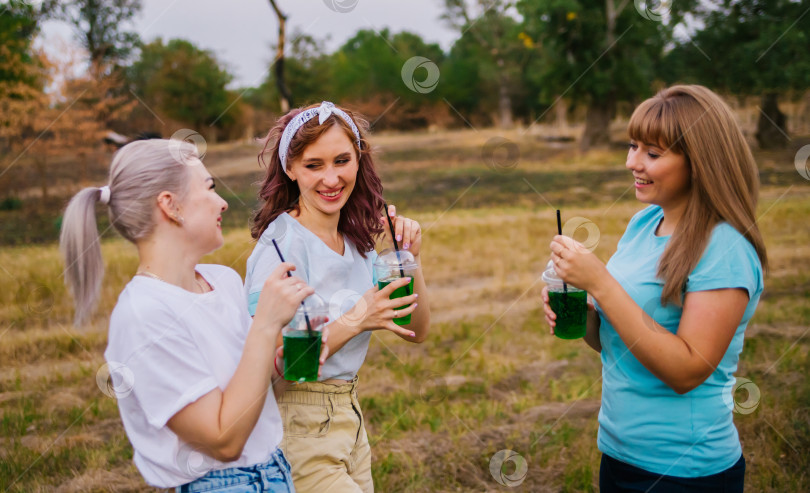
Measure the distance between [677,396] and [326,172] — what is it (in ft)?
4.44

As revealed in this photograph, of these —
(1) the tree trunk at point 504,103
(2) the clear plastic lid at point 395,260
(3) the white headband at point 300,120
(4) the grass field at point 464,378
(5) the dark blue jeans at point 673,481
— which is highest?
(1) the tree trunk at point 504,103

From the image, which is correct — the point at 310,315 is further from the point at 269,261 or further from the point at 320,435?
the point at 320,435

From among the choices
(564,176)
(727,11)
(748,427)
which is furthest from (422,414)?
(727,11)

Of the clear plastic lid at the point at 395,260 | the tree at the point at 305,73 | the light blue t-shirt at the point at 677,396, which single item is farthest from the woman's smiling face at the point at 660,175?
the tree at the point at 305,73

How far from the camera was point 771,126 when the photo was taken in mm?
17047

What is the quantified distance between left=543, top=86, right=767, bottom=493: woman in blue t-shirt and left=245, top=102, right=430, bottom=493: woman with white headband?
71 centimetres

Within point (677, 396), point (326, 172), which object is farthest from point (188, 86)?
point (677, 396)

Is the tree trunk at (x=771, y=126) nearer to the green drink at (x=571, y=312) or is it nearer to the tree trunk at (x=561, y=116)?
the tree trunk at (x=561, y=116)

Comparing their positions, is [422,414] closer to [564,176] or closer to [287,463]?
[287,463]

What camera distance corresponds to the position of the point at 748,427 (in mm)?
4016

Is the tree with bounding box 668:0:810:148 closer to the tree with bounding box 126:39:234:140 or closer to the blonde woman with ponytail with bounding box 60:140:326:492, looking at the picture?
the tree with bounding box 126:39:234:140

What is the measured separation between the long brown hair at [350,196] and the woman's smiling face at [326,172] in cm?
3

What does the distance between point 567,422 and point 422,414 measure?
984mm

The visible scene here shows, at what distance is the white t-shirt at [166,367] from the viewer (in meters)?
1.66
